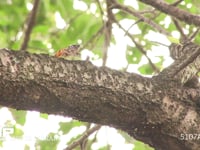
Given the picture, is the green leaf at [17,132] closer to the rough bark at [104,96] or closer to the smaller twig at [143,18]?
the smaller twig at [143,18]

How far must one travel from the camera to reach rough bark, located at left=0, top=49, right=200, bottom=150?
0.94 m

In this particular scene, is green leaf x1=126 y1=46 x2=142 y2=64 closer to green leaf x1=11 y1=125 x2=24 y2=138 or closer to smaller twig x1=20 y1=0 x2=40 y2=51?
smaller twig x1=20 y1=0 x2=40 y2=51

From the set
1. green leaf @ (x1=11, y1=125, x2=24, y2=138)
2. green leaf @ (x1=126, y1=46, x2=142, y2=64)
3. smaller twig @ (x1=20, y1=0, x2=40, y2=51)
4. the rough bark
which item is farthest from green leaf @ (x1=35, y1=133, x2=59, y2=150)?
the rough bark

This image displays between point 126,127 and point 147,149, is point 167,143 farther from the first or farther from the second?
point 147,149

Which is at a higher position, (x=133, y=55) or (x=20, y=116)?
(x=133, y=55)

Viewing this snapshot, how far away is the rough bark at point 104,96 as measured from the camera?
0.94 metres

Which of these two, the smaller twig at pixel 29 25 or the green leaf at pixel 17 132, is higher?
the smaller twig at pixel 29 25

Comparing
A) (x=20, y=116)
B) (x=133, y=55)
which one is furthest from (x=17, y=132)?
(x=133, y=55)

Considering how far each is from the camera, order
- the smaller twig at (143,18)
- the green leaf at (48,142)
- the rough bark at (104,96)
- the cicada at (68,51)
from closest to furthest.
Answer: the rough bark at (104,96), the cicada at (68,51), the smaller twig at (143,18), the green leaf at (48,142)

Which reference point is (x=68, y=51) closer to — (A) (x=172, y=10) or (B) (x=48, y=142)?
(A) (x=172, y=10)

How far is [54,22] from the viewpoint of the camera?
2.27 meters

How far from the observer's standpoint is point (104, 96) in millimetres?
1015

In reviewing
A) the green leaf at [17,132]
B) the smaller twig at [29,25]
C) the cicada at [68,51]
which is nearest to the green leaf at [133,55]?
the smaller twig at [29,25]

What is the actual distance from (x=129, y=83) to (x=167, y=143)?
0.19 meters
